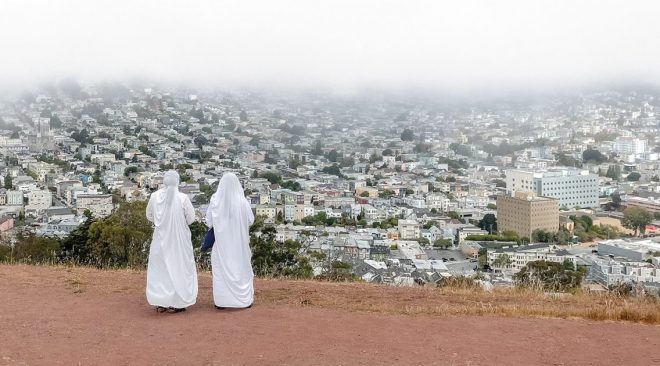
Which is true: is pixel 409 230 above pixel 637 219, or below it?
below

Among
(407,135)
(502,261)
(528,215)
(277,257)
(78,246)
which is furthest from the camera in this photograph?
(407,135)

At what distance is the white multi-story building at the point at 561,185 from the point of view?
39.8m

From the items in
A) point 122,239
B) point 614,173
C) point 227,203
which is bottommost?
point 614,173

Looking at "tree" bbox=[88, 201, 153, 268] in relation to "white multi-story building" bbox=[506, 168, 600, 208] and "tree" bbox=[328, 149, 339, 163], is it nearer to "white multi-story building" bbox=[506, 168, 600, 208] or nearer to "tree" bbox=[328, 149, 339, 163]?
"white multi-story building" bbox=[506, 168, 600, 208]

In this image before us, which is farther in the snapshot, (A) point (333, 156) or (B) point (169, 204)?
(A) point (333, 156)

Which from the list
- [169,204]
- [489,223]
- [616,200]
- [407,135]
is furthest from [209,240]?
[407,135]

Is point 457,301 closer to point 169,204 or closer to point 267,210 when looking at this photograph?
point 169,204

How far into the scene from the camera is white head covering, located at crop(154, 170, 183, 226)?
18.8 feet

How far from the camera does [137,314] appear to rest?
18.2 feet

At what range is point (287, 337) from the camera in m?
4.89

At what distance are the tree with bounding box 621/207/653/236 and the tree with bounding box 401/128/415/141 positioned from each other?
30133 millimetres

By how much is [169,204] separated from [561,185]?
3761 cm

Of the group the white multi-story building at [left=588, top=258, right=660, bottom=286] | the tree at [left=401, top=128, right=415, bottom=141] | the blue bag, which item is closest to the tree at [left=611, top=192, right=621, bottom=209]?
the white multi-story building at [left=588, top=258, right=660, bottom=286]

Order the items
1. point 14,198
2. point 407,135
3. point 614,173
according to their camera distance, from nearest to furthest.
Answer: point 14,198 → point 614,173 → point 407,135
